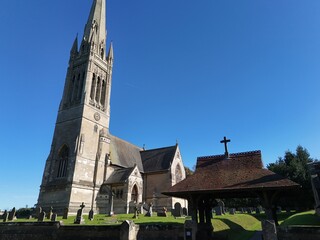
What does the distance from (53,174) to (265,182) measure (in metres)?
28.8

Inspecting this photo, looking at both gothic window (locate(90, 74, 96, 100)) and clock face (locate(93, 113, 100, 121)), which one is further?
gothic window (locate(90, 74, 96, 100))

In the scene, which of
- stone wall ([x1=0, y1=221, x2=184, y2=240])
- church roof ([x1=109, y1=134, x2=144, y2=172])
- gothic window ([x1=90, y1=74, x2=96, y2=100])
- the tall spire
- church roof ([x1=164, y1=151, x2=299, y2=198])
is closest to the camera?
church roof ([x1=164, y1=151, x2=299, y2=198])

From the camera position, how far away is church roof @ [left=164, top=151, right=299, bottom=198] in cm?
1141

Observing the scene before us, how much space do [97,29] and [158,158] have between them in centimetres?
2562

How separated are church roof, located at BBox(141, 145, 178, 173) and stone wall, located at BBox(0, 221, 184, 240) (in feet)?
78.4

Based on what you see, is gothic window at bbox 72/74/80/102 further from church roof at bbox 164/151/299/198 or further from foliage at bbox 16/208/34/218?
church roof at bbox 164/151/299/198

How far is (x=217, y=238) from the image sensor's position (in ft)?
50.8

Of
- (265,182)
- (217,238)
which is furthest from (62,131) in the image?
(265,182)

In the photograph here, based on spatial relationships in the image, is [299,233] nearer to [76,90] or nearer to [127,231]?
[127,231]

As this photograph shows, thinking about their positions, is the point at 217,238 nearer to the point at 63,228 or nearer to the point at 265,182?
the point at 265,182

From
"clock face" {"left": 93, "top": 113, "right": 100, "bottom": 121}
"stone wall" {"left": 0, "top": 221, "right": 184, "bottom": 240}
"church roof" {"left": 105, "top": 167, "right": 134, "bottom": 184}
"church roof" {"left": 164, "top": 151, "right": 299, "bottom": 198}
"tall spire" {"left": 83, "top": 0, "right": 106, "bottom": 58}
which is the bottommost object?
"stone wall" {"left": 0, "top": 221, "right": 184, "bottom": 240}

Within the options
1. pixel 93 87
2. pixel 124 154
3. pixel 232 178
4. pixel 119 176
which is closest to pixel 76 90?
pixel 93 87

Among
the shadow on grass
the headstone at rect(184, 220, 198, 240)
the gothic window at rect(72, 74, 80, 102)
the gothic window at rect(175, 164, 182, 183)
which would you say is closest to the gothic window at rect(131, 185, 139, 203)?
the gothic window at rect(175, 164, 182, 183)

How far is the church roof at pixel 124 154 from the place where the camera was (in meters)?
37.0
